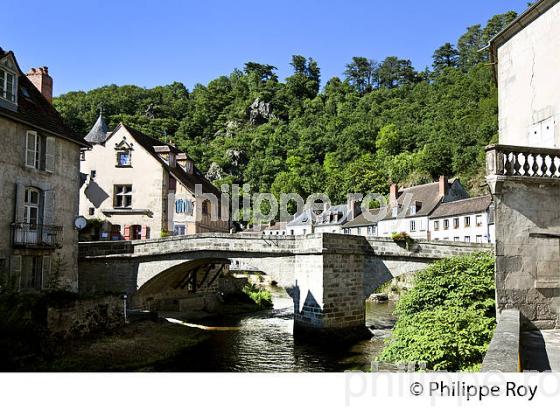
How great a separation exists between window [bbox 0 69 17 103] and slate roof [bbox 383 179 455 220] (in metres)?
33.3

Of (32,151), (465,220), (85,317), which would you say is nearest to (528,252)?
(85,317)

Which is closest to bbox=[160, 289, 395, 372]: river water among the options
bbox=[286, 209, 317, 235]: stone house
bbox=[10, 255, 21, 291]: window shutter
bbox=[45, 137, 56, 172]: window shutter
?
bbox=[10, 255, 21, 291]: window shutter

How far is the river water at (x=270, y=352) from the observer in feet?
46.9

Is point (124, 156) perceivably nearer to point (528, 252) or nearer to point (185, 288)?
point (185, 288)

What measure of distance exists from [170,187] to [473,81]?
26.9 metres

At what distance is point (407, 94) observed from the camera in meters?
30.4

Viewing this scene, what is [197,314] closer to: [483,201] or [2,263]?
[2,263]

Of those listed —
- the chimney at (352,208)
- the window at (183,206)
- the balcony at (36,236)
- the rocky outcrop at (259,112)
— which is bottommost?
the balcony at (36,236)

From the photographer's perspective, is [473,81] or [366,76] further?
[473,81]

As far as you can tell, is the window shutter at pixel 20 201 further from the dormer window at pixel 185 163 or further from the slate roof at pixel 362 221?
the slate roof at pixel 362 221

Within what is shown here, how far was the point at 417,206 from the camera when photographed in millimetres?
43062

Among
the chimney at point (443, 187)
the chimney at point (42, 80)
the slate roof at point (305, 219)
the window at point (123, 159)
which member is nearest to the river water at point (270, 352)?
the window at point (123, 159)

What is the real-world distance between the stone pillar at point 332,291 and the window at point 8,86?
11.7m
